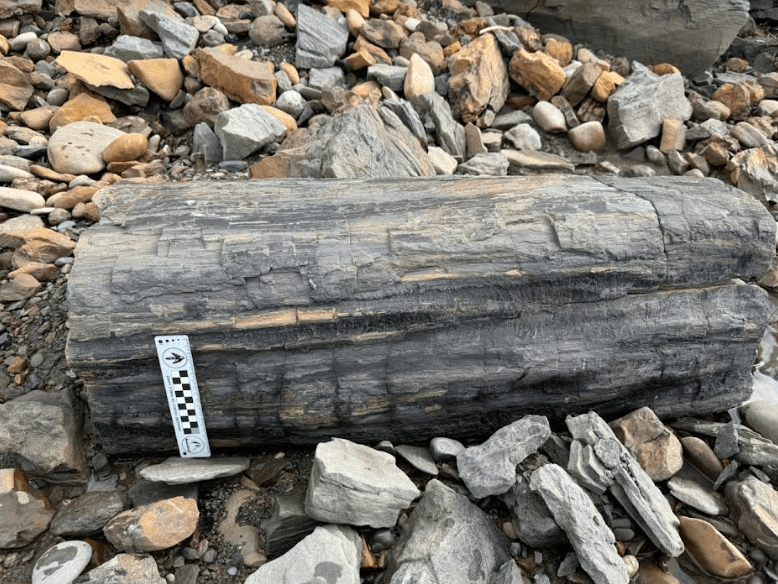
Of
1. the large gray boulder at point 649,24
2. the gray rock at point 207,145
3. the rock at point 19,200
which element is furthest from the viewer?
the large gray boulder at point 649,24

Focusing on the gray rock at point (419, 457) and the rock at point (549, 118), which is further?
the rock at point (549, 118)

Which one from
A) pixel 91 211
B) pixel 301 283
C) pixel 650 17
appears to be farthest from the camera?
pixel 650 17

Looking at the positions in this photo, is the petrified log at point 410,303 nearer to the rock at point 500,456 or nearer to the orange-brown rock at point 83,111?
the rock at point 500,456

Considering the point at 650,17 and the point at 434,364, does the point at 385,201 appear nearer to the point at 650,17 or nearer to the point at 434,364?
the point at 434,364

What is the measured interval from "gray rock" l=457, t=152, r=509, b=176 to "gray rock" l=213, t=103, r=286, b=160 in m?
1.29

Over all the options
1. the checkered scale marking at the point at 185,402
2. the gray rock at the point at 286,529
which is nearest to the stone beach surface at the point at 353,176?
the gray rock at the point at 286,529

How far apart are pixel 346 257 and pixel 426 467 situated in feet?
2.99

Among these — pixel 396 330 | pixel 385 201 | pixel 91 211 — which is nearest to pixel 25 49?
pixel 91 211

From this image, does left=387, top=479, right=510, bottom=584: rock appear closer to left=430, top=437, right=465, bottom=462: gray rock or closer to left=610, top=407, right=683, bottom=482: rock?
left=430, top=437, right=465, bottom=462: gray rock

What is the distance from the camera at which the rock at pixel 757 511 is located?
236cm

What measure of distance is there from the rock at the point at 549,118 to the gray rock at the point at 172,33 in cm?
281

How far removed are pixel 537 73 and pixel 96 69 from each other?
342 cm

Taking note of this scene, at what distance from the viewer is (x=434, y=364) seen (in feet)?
8.15

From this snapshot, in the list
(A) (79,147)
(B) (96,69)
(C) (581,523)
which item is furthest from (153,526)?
(B) (96,69)
